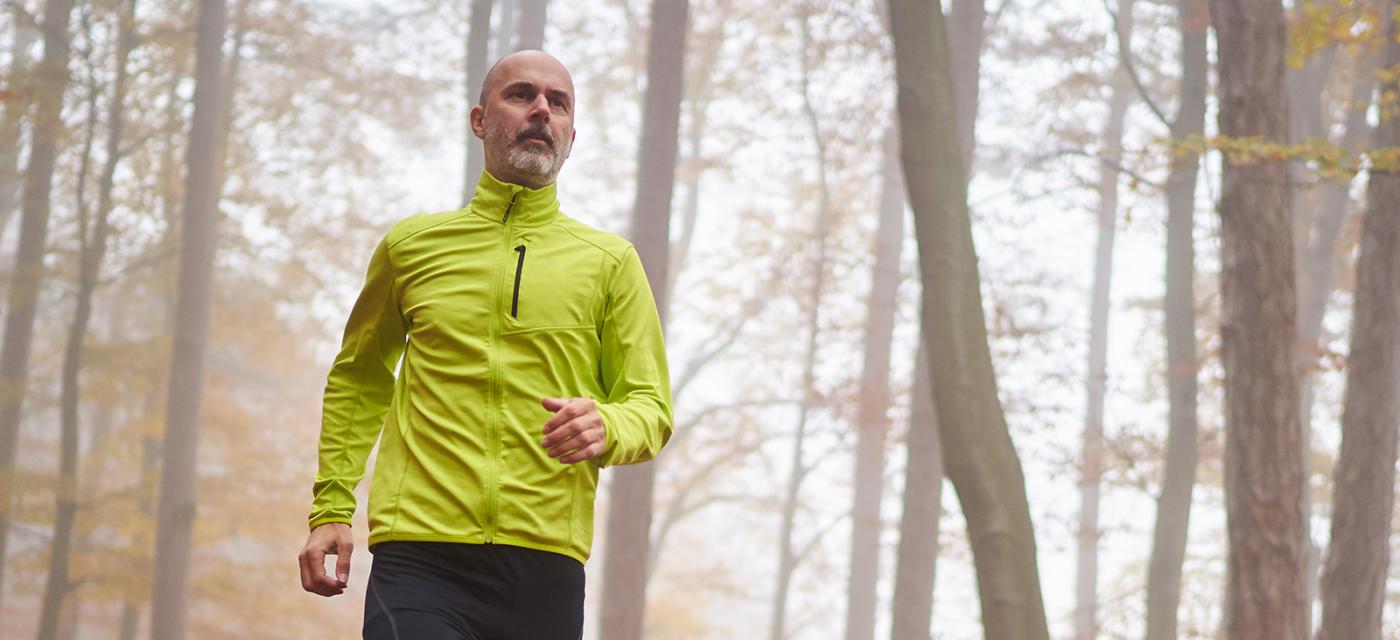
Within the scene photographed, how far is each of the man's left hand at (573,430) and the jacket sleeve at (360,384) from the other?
0.67 m

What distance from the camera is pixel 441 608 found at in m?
2.52

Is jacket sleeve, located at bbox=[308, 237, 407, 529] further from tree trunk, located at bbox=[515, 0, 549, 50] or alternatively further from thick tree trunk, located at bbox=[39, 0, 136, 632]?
thick tree trunk, located at bbox=[39, 0, 136, 632]

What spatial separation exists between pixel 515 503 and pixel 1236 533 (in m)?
6.60

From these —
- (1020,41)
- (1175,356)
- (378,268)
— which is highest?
(1020,41)

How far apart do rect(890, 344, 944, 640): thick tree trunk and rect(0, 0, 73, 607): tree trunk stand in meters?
9.70

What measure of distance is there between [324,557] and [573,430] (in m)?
0.67

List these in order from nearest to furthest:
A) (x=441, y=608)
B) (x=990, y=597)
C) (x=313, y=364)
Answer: (x=441, y=608) < (x=990, y=597) < (x=313, y=364)

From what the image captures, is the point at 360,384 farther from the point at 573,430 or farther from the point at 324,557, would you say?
the point at 573,430

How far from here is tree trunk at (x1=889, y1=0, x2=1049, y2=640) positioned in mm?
7090

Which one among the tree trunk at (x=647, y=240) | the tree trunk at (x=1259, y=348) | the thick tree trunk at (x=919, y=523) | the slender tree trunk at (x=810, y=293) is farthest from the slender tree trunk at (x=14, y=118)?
the slender tree trunk at (x=810, y=293)

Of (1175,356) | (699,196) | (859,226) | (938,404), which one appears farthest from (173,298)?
→ (938,404)

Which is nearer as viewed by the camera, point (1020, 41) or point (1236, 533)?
point (1236, 533)

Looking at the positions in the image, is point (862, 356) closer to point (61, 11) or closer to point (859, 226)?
point (859, 226)

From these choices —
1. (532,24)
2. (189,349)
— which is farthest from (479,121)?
(189,349)
